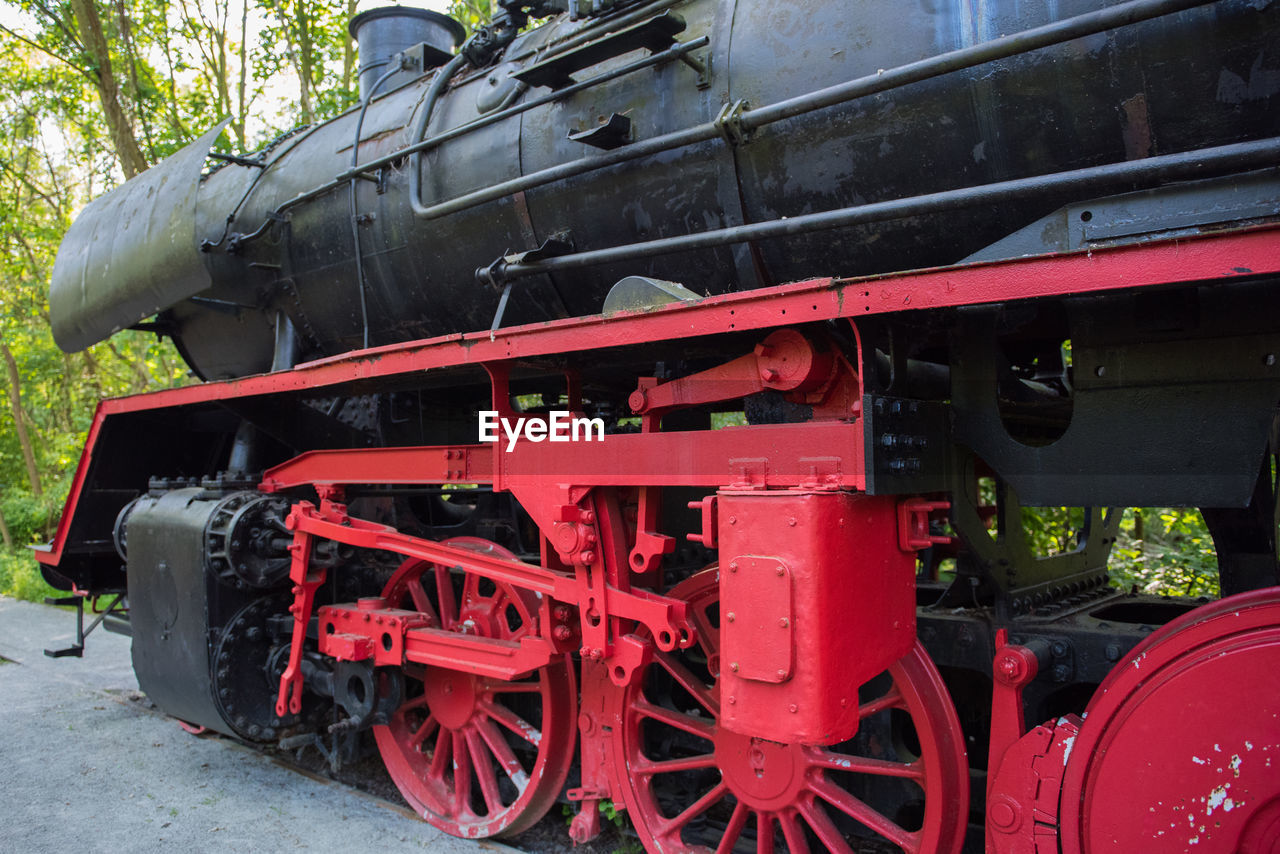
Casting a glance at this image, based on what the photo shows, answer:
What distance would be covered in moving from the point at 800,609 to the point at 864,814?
936mm

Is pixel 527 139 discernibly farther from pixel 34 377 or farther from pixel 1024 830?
pixel 34 377

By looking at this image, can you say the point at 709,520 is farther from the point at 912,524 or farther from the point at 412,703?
the point at 412,703

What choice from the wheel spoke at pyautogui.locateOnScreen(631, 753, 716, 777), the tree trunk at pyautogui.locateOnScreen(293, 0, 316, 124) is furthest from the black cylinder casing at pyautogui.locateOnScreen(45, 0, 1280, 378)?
the tree trunk at pyautogui.locateOnScreen(293, 0, 316, 124)

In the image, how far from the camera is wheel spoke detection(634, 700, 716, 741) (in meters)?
2.83

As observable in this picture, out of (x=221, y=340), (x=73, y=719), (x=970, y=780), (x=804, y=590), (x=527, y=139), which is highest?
(x=527, y=139)

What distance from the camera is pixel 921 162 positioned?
7.13 ft

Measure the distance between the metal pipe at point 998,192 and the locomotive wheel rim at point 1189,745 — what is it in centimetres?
82

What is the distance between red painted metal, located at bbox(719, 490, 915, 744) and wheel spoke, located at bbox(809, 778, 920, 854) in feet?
2.03

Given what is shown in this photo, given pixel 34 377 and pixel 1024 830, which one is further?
pixel 34 377

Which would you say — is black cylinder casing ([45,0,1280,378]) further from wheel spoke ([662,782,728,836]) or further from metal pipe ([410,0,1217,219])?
wheel spoke ([662,782,728,836])

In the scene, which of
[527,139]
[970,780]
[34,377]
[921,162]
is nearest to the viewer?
[921,162]

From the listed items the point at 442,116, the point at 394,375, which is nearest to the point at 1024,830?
the point at 394,375

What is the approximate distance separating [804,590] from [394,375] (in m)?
1.71

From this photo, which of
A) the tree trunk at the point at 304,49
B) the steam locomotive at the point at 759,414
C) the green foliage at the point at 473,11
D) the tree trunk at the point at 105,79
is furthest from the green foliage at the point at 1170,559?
the tree trunk at the point at 105,79
